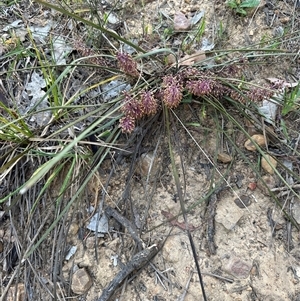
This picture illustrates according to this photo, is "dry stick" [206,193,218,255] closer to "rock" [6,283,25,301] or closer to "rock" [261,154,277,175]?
"rock" [261,154,277,175]

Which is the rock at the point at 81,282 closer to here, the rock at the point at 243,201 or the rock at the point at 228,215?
the rock at the point at 228,215

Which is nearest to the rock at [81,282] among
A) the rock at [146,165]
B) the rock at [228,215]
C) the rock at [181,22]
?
the rock at [146,165]

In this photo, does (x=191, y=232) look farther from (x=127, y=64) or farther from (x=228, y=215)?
(x=127, y=64)

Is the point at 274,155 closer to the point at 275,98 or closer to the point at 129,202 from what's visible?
the point at 275,98

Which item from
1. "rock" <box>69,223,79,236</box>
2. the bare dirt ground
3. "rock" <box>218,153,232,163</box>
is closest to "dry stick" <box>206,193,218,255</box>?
the bare dirt ground

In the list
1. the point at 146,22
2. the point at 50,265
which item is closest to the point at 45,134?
the point at 50,265

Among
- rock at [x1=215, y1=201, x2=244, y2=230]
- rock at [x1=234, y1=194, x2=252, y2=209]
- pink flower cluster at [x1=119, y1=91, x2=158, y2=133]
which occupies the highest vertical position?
pink flower cluster at [x1=119, y1=91, x2=158, y2=133]
